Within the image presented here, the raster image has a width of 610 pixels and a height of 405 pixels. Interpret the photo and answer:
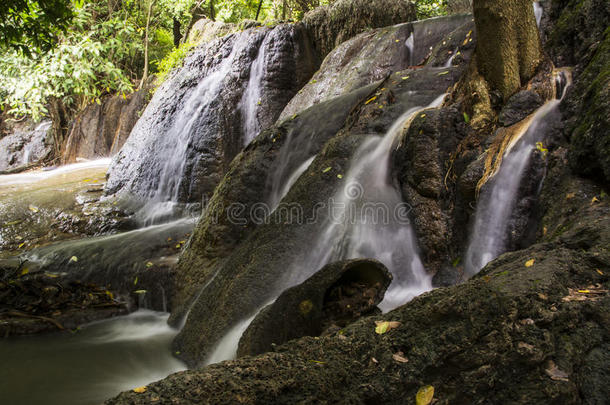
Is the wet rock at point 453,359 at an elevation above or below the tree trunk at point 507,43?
below

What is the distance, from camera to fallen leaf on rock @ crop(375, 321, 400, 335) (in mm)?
1763

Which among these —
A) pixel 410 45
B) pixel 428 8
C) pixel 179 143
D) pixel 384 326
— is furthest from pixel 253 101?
pixel 428 8

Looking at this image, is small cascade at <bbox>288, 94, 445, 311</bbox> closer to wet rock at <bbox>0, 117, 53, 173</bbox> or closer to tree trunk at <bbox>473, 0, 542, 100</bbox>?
tree trunk at <bbox>473, 0, 542, 100</bbox>

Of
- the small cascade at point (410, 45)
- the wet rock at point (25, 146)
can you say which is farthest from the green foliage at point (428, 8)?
the wet rock at point (25, 146)

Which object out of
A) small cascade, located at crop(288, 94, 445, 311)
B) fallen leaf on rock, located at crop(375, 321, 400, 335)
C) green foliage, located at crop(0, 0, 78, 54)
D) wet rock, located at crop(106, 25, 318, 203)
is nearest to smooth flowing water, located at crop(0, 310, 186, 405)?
small cascade, located at crop(288, 94, 445, 311)

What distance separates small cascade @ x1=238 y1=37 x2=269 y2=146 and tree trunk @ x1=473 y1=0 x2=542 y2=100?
17.0 ft

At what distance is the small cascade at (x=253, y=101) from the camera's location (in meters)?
8.72

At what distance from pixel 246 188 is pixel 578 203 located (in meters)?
3.36

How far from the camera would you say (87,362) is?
358 cm

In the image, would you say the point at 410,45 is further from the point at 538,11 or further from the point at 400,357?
the point at 400,357

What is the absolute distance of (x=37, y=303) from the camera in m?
4.68

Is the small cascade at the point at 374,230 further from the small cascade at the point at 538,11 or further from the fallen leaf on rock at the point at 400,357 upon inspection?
the small cascade at the point at 538,11

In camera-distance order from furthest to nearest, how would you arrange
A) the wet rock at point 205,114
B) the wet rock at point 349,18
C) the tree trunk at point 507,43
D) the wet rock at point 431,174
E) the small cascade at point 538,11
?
the wet rock at point 349,18, the wet rock at point 205,114, the small cascade at point 538,11, the tree trunk at point 507,43, the wet rock at point 431,174

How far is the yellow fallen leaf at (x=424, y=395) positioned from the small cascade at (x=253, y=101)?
291 inches
